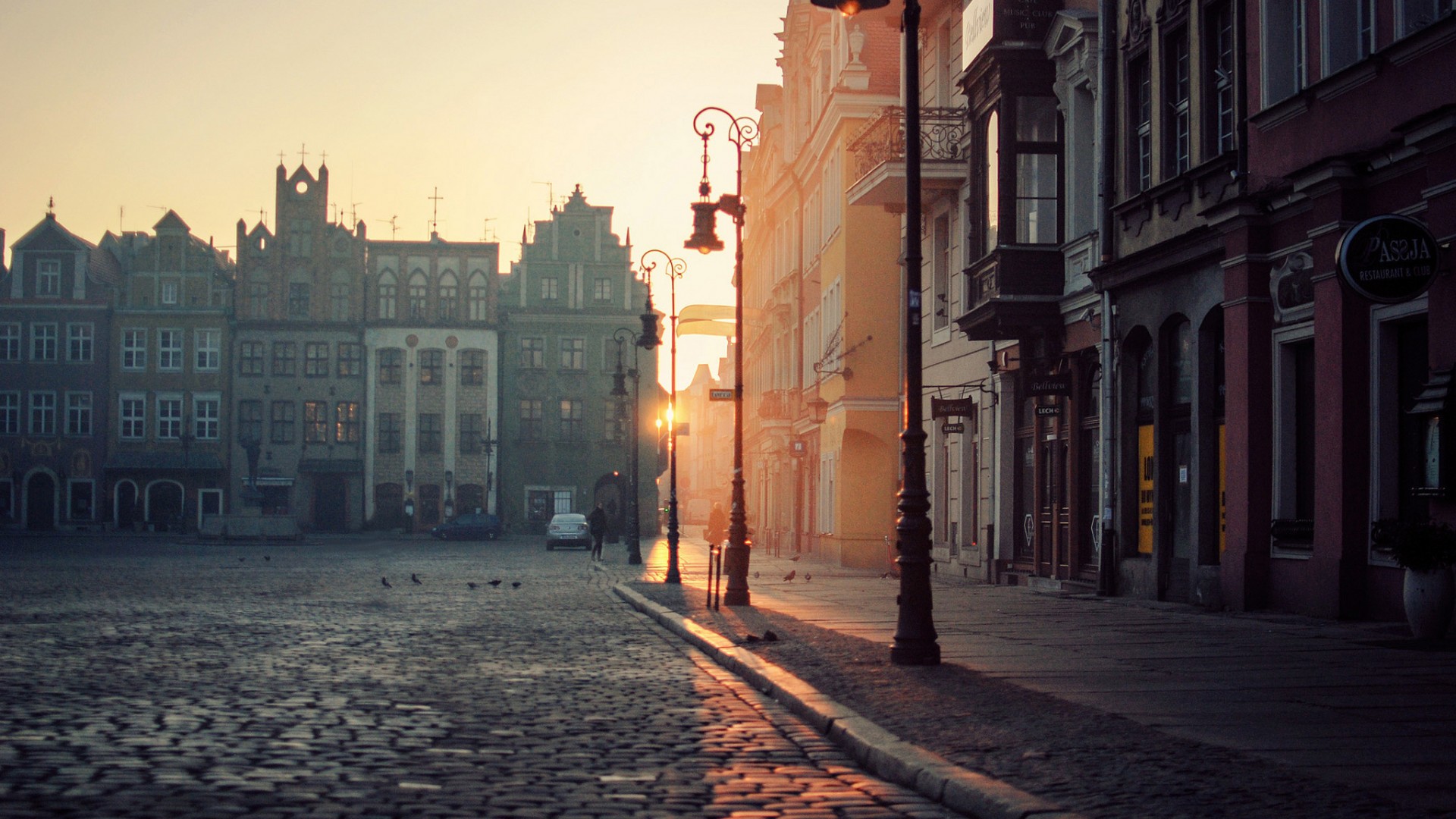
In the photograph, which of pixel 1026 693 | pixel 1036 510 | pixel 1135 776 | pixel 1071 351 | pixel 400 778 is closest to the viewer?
pixel 1135 776

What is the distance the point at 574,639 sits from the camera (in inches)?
675

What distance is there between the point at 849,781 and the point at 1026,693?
296 cm

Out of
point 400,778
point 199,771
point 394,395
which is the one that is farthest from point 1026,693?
point 394,395

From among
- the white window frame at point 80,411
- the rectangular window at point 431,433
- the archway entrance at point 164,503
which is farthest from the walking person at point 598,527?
the white window frame at point 80,411

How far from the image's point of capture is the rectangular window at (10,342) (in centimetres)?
8062

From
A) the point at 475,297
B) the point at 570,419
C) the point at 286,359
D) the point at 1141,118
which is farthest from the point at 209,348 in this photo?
the point at 1141,118

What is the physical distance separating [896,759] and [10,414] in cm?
8140

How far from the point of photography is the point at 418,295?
83.0 m

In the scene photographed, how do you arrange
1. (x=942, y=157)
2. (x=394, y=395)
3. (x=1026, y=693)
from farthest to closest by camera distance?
(x=394, y=395) → (x=942, y=157) → (x=1026, y=693)

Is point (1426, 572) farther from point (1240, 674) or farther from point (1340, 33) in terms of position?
point (1340, 33)

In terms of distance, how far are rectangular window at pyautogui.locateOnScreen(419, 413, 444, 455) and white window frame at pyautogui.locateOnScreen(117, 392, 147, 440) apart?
13.8 meters

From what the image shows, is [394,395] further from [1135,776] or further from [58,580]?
[1135,776]

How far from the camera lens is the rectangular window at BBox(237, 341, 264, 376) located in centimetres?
8175

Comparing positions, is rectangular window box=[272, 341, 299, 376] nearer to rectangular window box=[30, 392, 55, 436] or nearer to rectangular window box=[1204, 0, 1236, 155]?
rectangular window box=[30, 392, 55, 436]
